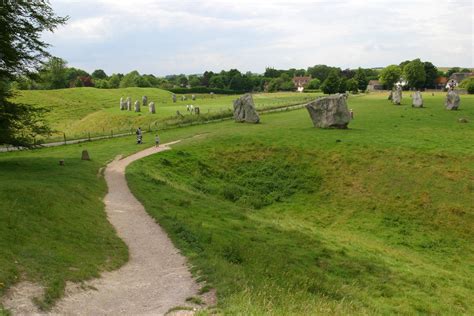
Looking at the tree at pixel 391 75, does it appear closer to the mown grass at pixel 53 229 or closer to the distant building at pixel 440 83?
the distant building at pixel 440 83

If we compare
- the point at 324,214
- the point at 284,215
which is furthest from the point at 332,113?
the point at 284,215

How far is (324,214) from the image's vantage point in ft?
92.9

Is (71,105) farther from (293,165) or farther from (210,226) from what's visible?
(210,226)

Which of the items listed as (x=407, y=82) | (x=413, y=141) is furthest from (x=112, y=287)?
(x=407, y=82)

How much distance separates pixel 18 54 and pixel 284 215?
19.0m

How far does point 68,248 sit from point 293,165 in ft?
74.4

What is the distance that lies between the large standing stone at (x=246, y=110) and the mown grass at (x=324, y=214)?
5526mm

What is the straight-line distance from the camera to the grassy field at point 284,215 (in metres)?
14.2

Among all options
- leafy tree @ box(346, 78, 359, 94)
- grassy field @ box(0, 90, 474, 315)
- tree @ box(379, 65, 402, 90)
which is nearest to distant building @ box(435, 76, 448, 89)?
tree @ box(379, 65, 402, 90)

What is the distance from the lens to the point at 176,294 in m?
12.6

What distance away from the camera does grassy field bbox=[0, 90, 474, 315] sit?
1423 cm

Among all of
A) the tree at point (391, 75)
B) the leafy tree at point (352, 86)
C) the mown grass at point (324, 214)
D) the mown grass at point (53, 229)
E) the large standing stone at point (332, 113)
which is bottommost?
the mown grass at point (324, 214)

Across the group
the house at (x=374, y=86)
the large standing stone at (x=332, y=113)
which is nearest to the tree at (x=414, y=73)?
the house at (x=374, y=86)

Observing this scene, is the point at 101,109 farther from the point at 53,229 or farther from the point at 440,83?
the point at 440,83
